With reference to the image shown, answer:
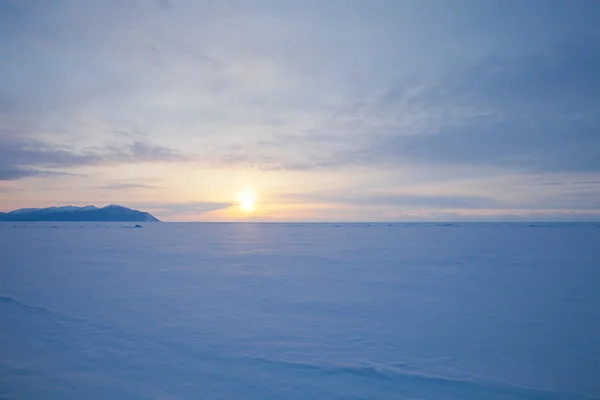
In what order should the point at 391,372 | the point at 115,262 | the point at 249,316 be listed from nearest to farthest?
the point at 391,372, the point at 249,316, the point at 115,262

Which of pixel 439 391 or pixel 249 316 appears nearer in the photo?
pixel 439 391

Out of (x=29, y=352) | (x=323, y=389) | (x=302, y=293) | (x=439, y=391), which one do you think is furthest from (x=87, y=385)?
(x=302, y=293)

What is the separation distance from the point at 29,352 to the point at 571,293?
42.2 ft

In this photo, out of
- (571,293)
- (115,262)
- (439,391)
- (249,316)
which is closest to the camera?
(439,391)

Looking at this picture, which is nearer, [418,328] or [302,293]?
[418,328]

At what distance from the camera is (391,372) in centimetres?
528

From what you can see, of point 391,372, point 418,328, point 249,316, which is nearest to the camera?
point 391,372

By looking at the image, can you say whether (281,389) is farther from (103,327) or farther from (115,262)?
(115,262)

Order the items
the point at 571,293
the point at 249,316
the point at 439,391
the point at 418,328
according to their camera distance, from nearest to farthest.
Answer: the point at 439,391 → the point at 418,328 → the point at 249,316 → the point at 571,293

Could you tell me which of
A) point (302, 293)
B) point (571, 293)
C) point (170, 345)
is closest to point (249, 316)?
point (170, 345)

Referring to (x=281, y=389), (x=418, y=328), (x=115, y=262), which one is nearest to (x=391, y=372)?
(x=281, y=389)

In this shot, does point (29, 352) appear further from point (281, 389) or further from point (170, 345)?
point (281, 389)

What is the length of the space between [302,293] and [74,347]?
226 inches

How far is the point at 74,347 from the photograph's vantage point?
6273mm
